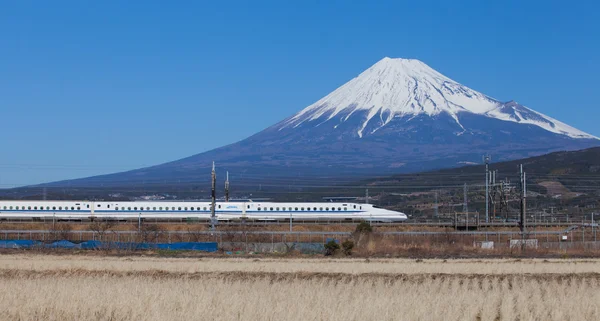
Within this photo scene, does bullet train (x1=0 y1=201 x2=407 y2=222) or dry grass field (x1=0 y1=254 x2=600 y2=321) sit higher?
bullet train (x1=0 y1=201 x2=407 y2=222)

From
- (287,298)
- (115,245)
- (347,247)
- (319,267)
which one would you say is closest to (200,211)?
(115,245)

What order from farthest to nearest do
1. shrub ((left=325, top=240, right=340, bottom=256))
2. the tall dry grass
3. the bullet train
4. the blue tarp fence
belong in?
1. the bullet train
2. the blue tarp fence
3. shrub ((left=325, top=240, right=340, bottom=256))
4. the tall dry grass

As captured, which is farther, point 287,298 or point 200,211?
point 200,211

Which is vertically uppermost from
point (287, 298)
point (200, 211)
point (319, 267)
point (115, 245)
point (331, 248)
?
point (200, 211)

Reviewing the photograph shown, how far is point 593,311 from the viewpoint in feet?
67.9

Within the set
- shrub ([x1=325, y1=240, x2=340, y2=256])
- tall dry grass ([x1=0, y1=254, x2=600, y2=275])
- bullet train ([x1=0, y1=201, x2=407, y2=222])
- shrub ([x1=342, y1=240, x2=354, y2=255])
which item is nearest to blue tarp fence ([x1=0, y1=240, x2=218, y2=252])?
shrub ([x1=325, y1=240, x2=340, y2=256])

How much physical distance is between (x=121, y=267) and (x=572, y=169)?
15525cm

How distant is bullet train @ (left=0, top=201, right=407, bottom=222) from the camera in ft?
261

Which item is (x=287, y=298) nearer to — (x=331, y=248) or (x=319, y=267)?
(x=319, y=267)

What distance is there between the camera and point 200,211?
81625 millimetres

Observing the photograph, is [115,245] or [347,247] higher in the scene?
[115,245]

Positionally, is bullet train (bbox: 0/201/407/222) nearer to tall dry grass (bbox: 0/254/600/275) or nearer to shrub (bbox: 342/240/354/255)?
shrub (bbox: 342/240/354/255)

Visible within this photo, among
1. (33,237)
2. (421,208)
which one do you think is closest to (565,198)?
(421,208)

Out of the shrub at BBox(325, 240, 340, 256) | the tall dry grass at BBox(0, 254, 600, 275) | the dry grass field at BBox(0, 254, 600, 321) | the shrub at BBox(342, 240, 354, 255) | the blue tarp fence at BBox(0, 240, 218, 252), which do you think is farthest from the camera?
the blue tarp fence at BBox(0, 240, 218, 252)
